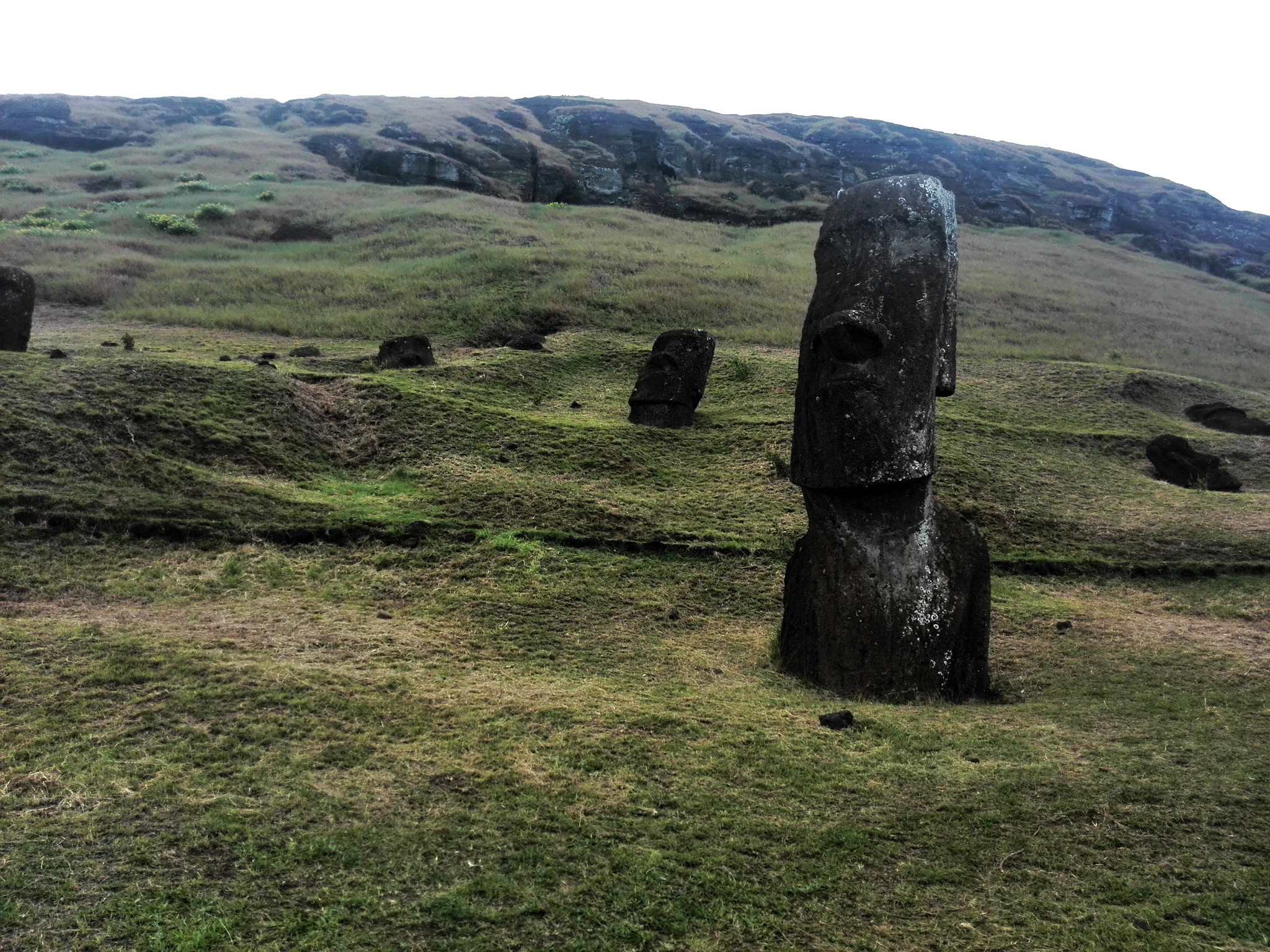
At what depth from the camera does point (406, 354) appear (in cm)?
2086

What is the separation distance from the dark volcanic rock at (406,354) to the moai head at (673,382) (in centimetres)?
509

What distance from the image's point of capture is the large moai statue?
7926mm

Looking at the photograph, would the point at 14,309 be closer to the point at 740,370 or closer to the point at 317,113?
the point at 740,370

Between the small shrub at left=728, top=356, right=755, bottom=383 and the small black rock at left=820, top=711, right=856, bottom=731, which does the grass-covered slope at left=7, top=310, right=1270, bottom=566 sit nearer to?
the small shrub at left=728, top=356, right=755, bottom=383

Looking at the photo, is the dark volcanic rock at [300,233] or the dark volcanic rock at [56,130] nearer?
the dark volcanic rock at [300,233]

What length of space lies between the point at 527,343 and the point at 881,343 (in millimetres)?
16675

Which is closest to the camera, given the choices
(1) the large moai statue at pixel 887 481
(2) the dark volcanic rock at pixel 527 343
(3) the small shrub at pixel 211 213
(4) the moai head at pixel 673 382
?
(1) the large moai statue at pixel 887 481

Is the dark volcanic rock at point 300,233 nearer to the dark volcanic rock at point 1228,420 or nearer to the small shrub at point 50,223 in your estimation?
the small shrub at point 50,223

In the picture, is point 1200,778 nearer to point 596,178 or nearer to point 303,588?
point 303,588

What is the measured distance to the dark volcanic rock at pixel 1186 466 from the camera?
17.6m

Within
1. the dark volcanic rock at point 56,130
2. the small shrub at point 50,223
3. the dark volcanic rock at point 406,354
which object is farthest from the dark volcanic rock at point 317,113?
the dark volcanic rock at point 406,354

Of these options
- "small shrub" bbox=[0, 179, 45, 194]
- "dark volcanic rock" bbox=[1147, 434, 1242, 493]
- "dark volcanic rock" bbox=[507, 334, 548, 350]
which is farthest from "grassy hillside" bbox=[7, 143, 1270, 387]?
"dark volcanic rock" bbox=[1147, 434, 1242, 493]

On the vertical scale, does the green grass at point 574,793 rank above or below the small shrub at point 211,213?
below

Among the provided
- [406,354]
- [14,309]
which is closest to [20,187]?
[14,309]
